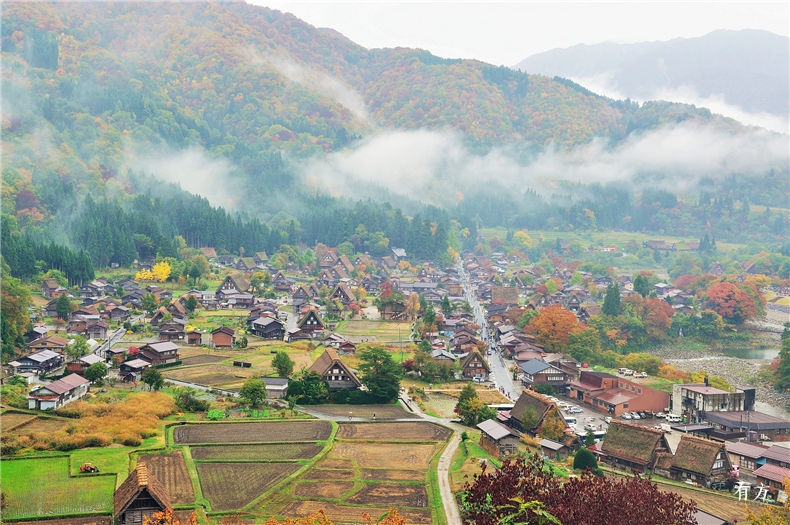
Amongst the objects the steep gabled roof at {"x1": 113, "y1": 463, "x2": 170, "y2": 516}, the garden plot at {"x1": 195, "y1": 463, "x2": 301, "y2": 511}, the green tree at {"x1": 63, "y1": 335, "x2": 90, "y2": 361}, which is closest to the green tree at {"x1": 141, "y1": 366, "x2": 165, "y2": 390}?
the green tree at {"x1": 63, "y1": 335, "x2": 90, "y2": 361}

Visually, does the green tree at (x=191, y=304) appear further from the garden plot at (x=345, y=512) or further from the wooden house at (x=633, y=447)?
the garden plot at (x=345, y=512)

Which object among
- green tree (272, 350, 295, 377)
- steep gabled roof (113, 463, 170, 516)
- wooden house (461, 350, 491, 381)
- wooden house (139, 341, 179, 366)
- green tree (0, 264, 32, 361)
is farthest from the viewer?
wooden house (461, 350, 491, 381)

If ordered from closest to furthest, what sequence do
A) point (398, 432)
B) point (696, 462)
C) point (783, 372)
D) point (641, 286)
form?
point (696, 462), point (398, 432), point (783, 372), point (641, 286)

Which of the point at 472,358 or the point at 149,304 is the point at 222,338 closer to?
the point at 149,304

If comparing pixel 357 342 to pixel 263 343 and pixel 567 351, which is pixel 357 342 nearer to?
pixel 263 343

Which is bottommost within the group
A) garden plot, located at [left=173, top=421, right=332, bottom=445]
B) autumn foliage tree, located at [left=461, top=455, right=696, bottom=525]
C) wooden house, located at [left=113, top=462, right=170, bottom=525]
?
garden plot, located at [left=173, top=421, right=332, bottom=445]

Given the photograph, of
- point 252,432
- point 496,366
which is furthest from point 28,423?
point 496,366

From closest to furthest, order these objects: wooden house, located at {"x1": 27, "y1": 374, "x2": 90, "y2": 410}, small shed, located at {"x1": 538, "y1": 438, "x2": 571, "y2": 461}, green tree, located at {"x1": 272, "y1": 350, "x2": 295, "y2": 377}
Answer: small shed, located at {"x1": 538, "y1": 438, "x2": 571, "y2": 461} < wooden house, located at {"x1": 27, "y1": 374, "x2": 90, "y2": 410} < green tree, located at {"x1": 272, "y1": 350, "x2": 295, "y2": 377}

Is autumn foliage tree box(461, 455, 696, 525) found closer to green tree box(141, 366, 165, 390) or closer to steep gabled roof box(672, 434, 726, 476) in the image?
steep gabled roof box(672, 434, 726, 476)
